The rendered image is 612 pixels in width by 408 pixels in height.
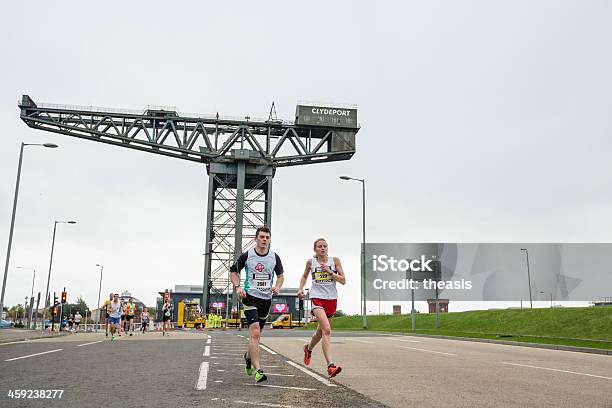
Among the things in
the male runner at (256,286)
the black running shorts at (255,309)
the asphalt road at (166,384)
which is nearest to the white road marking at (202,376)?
the asphalt road at (166,384)

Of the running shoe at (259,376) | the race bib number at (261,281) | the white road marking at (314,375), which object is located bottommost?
the white road marking at (314,375)

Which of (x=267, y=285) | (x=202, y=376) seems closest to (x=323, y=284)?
(x=267, y=285)

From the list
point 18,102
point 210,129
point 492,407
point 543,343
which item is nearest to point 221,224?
point 210,129

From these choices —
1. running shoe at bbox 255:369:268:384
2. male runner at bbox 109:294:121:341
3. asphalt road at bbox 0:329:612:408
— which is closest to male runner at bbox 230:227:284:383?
running shoe at bbox 255:369:268:384

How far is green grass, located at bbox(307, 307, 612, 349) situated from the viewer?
21205 mm

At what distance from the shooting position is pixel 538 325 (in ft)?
89.7

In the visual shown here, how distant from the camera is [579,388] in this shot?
730 cm

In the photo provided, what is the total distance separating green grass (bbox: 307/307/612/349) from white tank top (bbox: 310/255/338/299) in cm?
1164

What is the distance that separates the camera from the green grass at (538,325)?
2120cm

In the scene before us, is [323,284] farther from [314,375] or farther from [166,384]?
[166,384]

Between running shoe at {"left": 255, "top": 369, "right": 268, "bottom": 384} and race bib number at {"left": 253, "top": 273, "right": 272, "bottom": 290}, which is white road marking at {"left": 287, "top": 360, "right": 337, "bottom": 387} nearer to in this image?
running shoe at {"left": 255, "top": 369, "right": 268, "bottom": 384}

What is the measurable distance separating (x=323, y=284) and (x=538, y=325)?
22667 millimetres

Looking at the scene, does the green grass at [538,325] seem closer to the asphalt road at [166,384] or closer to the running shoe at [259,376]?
the asphalt road at [166,384]

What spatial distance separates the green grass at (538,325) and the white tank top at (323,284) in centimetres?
1164
